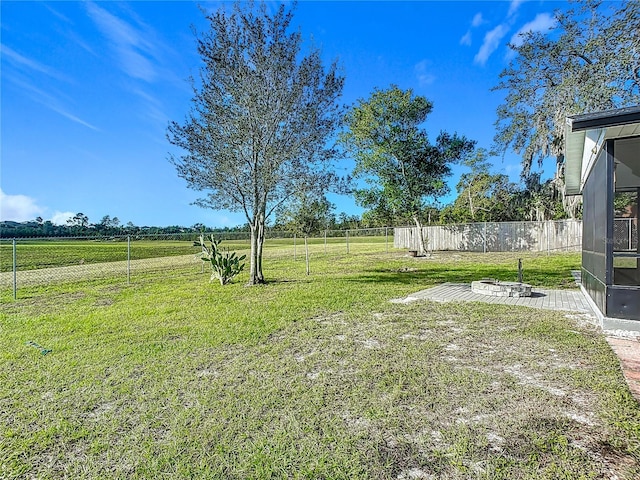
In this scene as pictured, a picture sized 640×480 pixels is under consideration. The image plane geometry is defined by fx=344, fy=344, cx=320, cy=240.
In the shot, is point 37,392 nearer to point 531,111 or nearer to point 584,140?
point 584,140

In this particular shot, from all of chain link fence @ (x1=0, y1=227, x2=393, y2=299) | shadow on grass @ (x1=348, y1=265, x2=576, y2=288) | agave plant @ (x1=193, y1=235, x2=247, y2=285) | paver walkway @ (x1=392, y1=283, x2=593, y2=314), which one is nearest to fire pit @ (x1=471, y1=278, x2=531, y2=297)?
paver walkway @ (x1=392, y1=283, x2=593, y2=314)

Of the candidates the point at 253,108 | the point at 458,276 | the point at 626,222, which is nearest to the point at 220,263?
the point at 253,108

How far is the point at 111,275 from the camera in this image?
439 inches

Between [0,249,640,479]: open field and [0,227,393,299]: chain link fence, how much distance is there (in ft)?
15.4

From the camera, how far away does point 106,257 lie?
18656 millimetres

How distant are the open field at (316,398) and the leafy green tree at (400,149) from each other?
12.3 metres

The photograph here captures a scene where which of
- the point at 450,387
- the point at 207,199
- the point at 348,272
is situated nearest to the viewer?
the point at 450,387

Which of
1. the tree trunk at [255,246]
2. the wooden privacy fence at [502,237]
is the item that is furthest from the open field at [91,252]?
the tree trunk at [255,246]

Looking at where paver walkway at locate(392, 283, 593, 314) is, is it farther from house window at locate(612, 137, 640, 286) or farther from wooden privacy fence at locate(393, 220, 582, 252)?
wooden privacy fence at locate(393, 220, 582, 252)

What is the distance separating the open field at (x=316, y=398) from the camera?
1.87 m

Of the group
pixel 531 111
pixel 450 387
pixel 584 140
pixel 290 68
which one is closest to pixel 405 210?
pixel 531 111

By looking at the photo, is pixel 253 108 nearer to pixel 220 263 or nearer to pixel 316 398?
pixel 220 263

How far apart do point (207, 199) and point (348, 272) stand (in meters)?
4.87

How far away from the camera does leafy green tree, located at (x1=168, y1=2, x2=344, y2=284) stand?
7.88 meters
